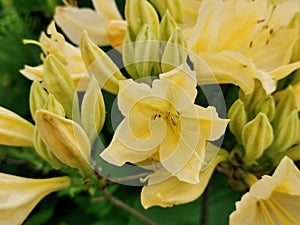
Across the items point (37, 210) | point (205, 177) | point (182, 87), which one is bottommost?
point (37, 210)

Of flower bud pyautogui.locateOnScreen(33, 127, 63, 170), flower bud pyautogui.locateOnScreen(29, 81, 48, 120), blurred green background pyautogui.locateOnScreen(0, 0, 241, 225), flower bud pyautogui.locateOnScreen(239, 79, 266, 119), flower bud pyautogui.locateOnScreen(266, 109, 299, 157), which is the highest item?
flower bud pyautogui.locateOnScreen(29, 81, 48, 120)

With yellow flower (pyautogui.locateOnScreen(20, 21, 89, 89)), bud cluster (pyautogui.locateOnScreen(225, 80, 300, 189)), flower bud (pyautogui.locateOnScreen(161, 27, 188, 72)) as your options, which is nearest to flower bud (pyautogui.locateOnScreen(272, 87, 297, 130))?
bud cluster (pyautogui.locateOnScreen(225, 80, 300, 189))

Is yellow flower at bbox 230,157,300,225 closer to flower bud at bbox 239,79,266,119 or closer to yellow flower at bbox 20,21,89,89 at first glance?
flower bud at bbox 239,79,266,119

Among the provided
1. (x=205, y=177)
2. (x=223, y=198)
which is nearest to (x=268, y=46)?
(x=205, y=177)

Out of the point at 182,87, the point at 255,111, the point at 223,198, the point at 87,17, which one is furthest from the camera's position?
the point at 223,198

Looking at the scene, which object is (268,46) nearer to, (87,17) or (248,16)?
(248,16)

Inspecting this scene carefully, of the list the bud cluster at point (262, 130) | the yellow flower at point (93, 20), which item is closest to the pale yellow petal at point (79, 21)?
the yellow flower at point (93, 20)
